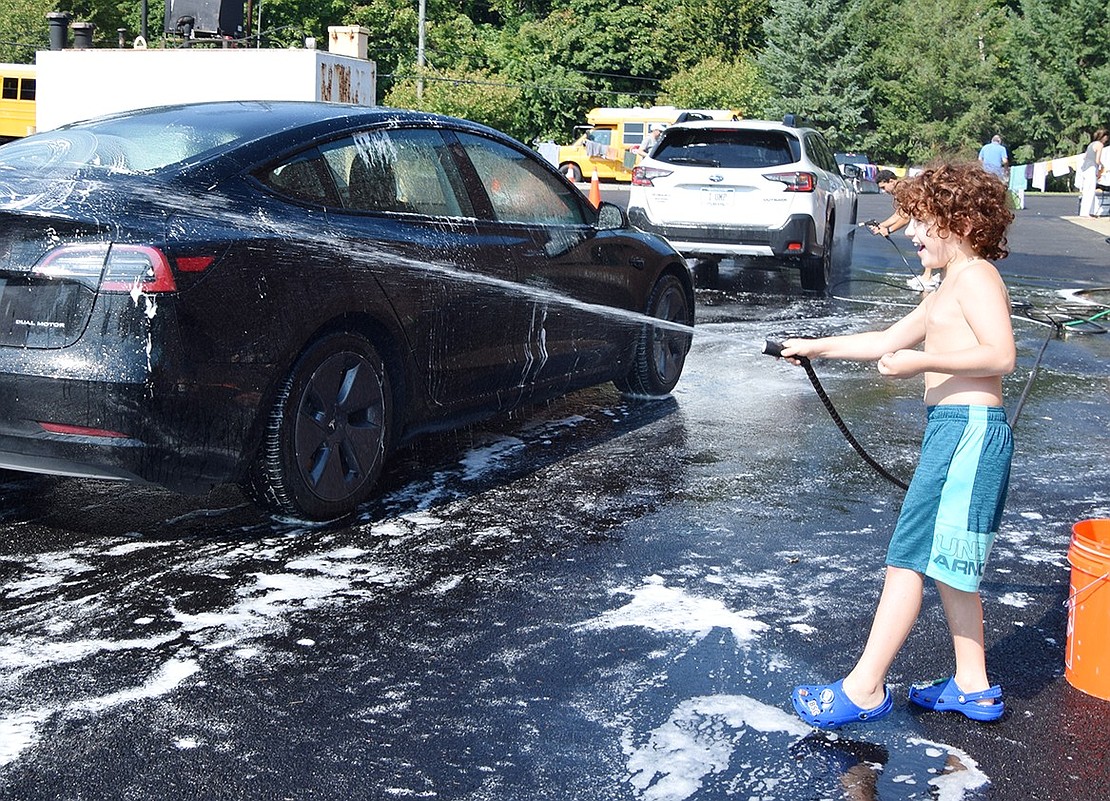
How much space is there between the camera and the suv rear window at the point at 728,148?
1326 cm

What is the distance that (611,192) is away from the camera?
3834 centimetres

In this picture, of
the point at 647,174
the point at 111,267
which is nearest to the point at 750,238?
the point at 647,174

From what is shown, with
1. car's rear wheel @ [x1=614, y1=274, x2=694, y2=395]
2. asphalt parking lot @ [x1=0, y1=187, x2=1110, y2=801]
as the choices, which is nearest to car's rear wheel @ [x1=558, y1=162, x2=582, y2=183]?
car's rear wheel @ [x1=614, y1=274, x2=694, y2=395]

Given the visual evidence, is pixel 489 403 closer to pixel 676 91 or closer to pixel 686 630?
pixel 686 630

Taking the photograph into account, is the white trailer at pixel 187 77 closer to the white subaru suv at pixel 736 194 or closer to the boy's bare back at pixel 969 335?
the white subaru suv at pixel 736 194

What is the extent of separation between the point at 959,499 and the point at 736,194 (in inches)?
391

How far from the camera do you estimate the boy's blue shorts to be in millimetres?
3447

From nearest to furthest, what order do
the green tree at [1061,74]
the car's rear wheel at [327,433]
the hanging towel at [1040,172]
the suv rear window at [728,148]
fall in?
1. the car's rear wheel at [327,433]
2. the suv rear window at [728,148]
3. the hanging towel at [1040,172]
4. the green tree at [1061,74]

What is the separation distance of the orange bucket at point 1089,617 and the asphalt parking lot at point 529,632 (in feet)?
0.27

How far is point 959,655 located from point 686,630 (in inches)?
35.4

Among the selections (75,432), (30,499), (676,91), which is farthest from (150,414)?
(676,91)

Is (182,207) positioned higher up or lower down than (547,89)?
lower down

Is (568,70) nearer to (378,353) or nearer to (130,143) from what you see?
(378,353)

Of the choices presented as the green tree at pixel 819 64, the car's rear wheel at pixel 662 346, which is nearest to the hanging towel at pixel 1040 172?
the green tree at pixel 819 64
